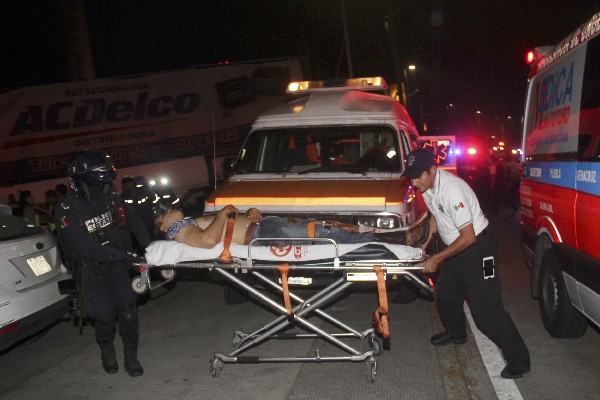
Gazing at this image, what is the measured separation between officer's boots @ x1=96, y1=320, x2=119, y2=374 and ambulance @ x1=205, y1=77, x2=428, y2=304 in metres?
1.78

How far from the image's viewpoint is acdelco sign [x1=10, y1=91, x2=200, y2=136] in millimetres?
16453

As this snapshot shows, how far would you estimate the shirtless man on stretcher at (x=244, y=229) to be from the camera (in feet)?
17.7

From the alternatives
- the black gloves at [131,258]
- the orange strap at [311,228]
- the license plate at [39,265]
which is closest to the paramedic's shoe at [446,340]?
the orange strap at [311,228]

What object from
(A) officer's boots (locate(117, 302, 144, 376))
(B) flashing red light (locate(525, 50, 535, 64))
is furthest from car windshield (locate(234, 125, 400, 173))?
(A) officer's boots (locate(117, 302, 144, 376))

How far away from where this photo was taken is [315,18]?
94.2 feet

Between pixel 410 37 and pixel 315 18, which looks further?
pixel 410 37

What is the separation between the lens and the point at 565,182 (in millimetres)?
5320

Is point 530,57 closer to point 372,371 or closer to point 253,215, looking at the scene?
point 253,215

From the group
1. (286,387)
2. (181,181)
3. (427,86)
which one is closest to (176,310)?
(286,387)

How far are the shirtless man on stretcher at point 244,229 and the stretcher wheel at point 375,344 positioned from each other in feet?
2.93

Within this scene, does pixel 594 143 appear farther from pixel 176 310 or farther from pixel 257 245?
pixel 176 310

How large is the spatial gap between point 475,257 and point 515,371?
0.94 metres

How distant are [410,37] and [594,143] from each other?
29619 mm

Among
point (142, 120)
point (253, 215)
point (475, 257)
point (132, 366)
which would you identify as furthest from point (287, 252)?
point (142, 120)
